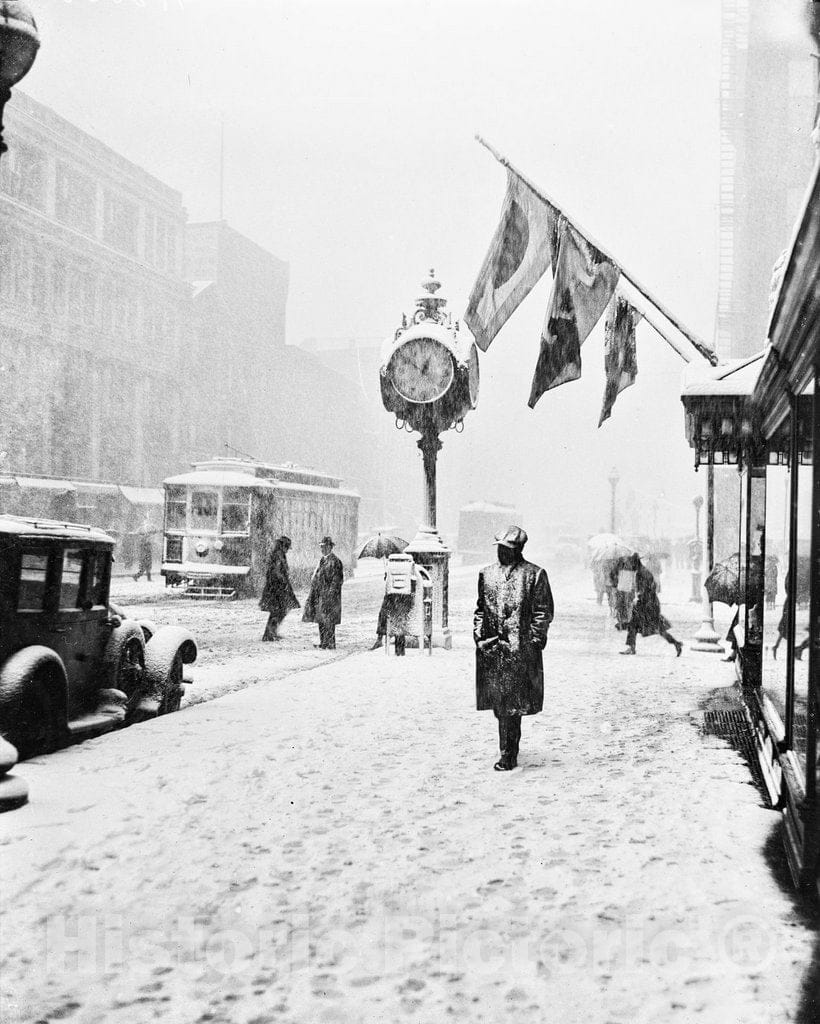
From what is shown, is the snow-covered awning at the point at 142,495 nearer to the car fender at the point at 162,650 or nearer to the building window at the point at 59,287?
the building window at the point at 59,287

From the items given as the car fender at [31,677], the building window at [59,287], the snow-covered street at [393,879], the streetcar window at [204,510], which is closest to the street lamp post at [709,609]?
the snow-covered street at [393,879]

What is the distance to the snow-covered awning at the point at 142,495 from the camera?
35.6 meters

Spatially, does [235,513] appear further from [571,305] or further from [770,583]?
[770,583]

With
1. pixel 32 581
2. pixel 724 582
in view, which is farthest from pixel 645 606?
pixel 32 581

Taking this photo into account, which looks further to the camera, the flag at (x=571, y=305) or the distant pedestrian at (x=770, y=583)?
the flag at (x=571, y=305)

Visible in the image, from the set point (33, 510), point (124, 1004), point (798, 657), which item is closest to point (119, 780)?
point (124, 1004)

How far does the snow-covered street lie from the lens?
3428 mm

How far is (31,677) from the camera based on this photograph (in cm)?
661

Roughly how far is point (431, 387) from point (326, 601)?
365 cm

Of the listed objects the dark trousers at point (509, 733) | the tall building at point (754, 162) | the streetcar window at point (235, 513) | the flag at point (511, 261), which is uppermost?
the tall building at point (754, 162)

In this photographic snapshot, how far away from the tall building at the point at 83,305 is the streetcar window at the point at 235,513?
823 cm

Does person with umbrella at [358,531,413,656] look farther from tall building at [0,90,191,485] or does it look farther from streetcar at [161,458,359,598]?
tall building at [0,90,191,485]

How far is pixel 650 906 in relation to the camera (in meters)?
4.23

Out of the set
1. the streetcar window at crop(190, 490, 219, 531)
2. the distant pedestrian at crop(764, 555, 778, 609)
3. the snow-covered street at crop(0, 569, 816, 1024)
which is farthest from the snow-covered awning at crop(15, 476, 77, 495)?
the distant pedestrian at crop(764, 555, 778, 609)
